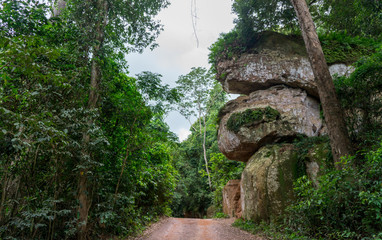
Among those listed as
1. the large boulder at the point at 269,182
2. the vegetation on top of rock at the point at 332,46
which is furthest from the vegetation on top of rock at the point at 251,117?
the vegetation on top of rock at the point at 332,46

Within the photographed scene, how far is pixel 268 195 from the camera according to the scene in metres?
7.61

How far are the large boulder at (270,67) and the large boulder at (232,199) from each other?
5.71 meters

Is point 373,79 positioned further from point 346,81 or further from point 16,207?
point 16,207

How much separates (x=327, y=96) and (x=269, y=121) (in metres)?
4.10

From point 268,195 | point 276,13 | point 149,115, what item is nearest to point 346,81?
point 268,195

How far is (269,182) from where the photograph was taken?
7734 millimetres

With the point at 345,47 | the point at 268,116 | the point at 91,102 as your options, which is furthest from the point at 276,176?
the point at 345,47

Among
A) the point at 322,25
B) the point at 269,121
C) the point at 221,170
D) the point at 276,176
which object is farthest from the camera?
the point at 221,170

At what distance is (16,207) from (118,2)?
7.10 meters

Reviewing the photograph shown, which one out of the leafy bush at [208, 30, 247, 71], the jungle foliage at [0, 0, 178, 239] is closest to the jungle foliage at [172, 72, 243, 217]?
the leafy bush at [208, 30, 247, 71]

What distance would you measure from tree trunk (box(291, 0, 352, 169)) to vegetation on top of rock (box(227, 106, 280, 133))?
154 inches

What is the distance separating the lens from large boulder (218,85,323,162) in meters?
9.44

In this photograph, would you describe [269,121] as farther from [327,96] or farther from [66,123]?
[66,123]

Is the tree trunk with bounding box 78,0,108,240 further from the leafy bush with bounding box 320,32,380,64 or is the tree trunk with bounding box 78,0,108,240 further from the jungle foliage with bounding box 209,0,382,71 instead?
the leafy bush with bounding box 320,32,380,64
